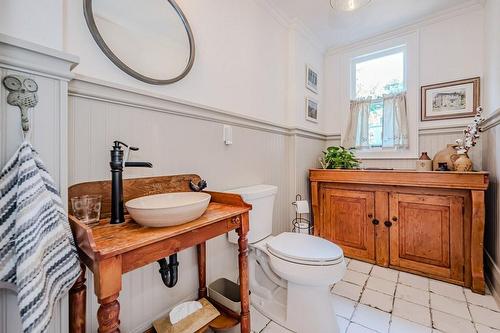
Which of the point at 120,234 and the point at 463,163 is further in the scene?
the point at 463,163

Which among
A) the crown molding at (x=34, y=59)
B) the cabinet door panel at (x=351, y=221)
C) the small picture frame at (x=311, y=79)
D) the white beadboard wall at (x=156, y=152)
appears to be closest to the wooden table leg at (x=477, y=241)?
the cabinet door panel at (x=351, y=221)

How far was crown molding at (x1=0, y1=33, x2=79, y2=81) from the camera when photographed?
69 cm

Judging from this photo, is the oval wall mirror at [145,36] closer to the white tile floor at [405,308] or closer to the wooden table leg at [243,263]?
the wooden table leg at [243,263]

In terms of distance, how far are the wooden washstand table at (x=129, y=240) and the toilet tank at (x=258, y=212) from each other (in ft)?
1.06

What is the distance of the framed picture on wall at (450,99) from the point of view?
2047 mm

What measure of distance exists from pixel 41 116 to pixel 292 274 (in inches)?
52.2

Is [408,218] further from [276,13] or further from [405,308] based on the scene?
[276,13]

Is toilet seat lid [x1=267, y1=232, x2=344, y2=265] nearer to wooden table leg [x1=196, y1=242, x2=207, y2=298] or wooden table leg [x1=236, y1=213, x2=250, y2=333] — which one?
wooden table leg [x1=236, y1=213, x2=250, y2=333]

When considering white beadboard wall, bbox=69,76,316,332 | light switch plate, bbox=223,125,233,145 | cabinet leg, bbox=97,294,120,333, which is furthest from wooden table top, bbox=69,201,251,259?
light switch plate, bbox=223,125,233,145

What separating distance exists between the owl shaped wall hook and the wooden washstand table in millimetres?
306

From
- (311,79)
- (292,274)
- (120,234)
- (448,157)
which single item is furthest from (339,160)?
(120,234)

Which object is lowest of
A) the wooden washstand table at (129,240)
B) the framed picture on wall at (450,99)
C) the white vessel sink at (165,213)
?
the wooden washstand table at (129,240)

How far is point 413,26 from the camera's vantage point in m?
2.29

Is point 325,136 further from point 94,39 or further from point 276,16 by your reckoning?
point 94,39
